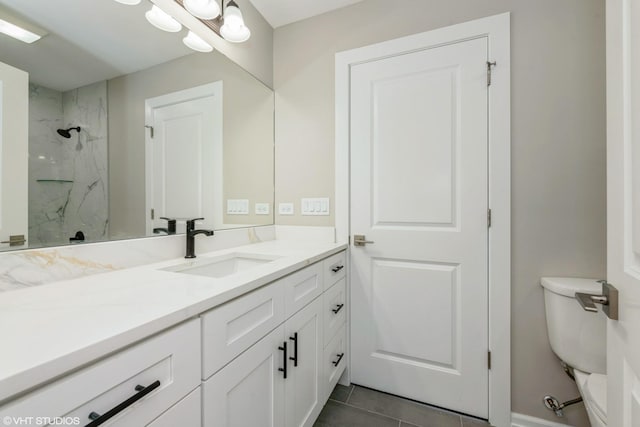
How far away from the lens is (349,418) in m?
1.41

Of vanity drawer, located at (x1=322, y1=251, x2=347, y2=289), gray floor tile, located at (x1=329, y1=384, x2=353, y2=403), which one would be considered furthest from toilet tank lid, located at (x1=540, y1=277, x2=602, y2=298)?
gray floor tile, located at (x1=329, y1=384, x2=353, y2=403)

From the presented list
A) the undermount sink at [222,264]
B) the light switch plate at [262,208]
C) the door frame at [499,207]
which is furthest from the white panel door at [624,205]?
the light switch plate at [262,208]

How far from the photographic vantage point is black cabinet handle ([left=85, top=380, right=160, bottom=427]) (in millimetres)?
441

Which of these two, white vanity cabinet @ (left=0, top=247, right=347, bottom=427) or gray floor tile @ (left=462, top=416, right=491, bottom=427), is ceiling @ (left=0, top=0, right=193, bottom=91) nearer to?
white vanity cabinet @ (left=0, top=247, right=347, bottom=427)

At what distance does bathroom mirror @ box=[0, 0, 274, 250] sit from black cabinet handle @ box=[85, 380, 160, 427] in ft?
2.20

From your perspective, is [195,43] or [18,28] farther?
[195,43]

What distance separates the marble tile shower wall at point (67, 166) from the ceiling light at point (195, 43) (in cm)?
52

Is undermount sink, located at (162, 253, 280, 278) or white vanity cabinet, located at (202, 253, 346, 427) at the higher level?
undermount sink, located at (162, 253, 280, 278)

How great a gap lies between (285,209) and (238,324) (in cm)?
120

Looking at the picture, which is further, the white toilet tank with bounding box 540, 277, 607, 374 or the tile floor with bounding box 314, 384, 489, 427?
Answer: the tile floor with bounding box 314, 384, 489, 427

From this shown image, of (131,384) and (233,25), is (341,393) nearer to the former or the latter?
(131,384)

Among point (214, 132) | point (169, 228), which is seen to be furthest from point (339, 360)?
point (214, 132)

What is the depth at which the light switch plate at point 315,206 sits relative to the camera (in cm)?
178

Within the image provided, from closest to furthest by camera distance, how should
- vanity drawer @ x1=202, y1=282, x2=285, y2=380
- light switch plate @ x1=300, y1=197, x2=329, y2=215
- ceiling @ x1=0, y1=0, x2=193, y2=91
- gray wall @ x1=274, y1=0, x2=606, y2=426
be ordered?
vanity drawer @ x1=202, y1=282, x2=285, y2=380 → ceiling @ x1=0, y1=0, x2=193, y2=91 → gray wall @ x1=274, y1=0, x2=606, y2=426 → light switch plate @ x1=300, y1=197, x2=329, y2=215
